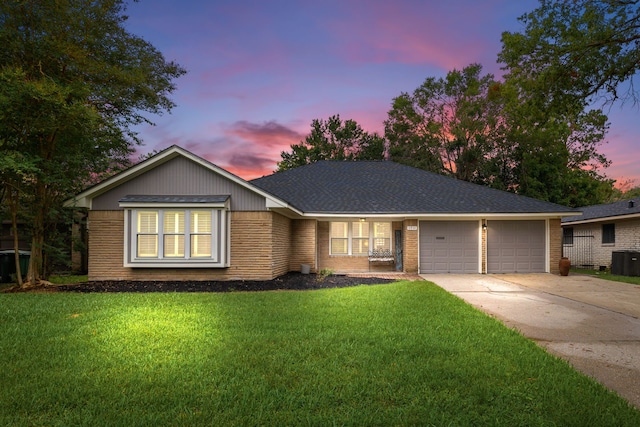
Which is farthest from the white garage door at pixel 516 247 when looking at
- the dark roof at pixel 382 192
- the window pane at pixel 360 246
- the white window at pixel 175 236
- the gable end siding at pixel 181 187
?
the white window at pixel 175 236

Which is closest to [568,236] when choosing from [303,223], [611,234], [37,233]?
[611,234]

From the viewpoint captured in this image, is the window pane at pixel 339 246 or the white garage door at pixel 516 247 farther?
the window pane at pixel 339 246

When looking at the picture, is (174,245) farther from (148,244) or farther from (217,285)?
(217,285)

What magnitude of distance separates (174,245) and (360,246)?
7571 mm

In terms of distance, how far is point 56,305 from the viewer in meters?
8.62

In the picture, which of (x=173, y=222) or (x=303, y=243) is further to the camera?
(x=303, y=243)

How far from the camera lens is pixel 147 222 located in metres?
13.1

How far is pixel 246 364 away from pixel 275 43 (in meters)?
13.6

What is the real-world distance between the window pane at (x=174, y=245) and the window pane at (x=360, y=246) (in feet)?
23.3

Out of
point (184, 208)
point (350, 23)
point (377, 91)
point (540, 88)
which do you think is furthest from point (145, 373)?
point (377, 91)

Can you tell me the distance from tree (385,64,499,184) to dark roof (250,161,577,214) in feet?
51.7

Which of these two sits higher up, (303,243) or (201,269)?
(303,243)

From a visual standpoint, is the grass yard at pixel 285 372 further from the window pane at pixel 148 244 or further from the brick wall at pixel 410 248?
the brick wall at pixel 410 248

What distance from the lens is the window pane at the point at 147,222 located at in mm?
13078
